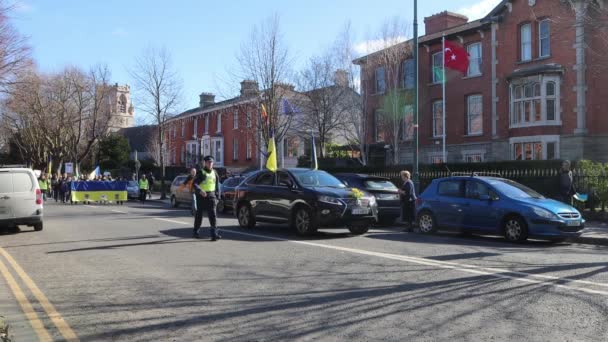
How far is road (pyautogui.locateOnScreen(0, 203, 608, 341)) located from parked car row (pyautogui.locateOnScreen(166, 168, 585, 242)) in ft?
1.81

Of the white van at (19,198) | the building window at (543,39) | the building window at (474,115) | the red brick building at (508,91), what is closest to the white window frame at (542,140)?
the red brick building at (508,91)

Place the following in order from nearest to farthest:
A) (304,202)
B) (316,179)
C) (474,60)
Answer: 1. (304,202)
2. (316,179)
3. (474,60)

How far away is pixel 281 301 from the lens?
20.6 ft

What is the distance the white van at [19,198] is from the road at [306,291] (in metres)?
2.19

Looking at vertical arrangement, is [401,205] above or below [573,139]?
below

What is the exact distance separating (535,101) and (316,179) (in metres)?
17.8

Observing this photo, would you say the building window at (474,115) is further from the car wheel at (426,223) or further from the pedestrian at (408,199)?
the car wheel at (426,223)

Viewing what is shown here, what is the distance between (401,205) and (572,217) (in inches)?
190

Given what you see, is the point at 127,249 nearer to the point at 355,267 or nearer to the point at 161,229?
the point at 161,229

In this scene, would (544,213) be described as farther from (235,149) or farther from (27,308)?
(235,149)

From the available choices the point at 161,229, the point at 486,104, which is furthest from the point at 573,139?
the point at 161,229

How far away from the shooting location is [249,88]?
29562 millimetres

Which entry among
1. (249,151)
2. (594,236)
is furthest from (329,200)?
(249,151)

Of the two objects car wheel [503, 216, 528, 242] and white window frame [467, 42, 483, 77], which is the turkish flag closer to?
white window frame [467, 42, 483, 77]
